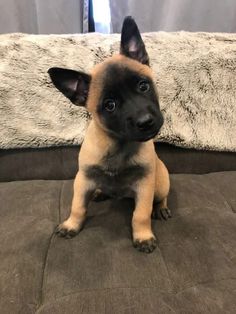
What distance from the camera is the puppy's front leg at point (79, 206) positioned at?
4.22 ft

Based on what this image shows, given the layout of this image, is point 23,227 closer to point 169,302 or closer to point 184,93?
point 169,302

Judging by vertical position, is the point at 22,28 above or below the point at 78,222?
above

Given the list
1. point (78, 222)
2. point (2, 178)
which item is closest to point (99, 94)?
point (78, 222)

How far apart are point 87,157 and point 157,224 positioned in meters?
0.35

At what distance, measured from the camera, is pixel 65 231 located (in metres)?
1.27

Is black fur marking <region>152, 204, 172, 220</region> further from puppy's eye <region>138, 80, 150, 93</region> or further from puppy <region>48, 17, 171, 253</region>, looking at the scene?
puppy's eye <region>138, 80, 150, 93</region>

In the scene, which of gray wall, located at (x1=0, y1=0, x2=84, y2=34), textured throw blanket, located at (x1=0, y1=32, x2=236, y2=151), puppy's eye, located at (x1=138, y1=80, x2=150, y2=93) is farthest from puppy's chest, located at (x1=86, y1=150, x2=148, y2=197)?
gray wall, located at (x1=0, y1=0, x2=84, y2=34)

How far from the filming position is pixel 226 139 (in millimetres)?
1750

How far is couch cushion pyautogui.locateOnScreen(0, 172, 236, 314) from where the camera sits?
3.14 ft

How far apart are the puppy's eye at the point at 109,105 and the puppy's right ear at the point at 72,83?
10 centimetres

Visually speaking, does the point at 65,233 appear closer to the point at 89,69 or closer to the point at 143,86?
the point at 143,86

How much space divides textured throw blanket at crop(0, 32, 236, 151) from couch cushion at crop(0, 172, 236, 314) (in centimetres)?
28

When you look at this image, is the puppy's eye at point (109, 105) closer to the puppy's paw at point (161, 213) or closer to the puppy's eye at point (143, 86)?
the puppy's eye at point (143, 86)

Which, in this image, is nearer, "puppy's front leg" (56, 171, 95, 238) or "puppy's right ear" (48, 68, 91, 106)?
"puppy's right ear" (48, 68, 91, 106)
